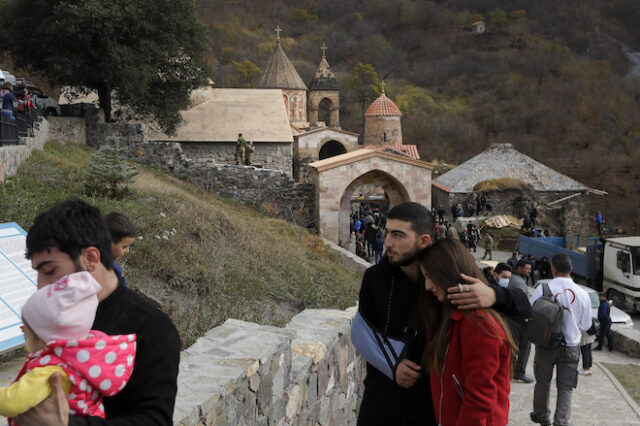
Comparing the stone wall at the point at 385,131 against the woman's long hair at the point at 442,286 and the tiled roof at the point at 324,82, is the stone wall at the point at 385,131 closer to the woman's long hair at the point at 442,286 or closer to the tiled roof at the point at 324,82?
the tiled roof at the point at 324,82

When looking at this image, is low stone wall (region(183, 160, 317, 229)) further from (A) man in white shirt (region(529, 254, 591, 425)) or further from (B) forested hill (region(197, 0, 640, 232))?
(B) forested hill (region(197, 0, 640, 232))

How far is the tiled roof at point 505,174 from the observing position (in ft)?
102

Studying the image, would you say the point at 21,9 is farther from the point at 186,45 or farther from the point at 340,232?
the point at 340,232

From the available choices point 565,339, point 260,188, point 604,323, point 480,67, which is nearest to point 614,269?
point 604,323

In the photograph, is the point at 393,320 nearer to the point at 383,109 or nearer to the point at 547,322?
the point at 547,322

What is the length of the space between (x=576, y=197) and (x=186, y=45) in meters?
21.6

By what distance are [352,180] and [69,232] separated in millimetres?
15355

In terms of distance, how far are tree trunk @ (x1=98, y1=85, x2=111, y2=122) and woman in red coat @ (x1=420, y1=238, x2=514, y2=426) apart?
17.1m

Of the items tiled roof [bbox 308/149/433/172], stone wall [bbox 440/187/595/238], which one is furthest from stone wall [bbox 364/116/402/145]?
tiled roof [bbox 308/149/433/172]

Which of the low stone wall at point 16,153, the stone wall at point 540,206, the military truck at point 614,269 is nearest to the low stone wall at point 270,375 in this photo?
the low stone wall at point 16,153

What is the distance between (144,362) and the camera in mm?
1597

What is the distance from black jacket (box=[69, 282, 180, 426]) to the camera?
62.1 inches

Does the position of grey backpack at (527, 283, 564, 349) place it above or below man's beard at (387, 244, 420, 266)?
below

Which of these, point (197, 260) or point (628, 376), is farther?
point (628, 376)
